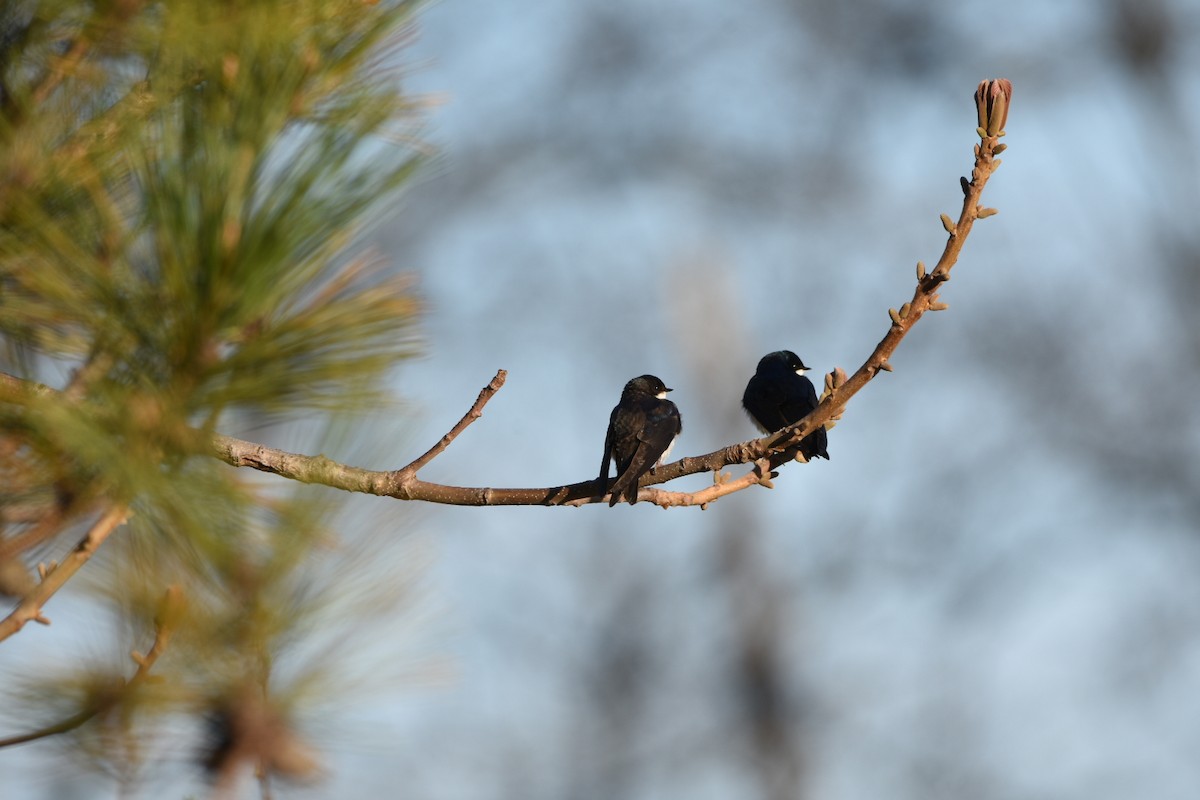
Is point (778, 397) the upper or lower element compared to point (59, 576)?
upper

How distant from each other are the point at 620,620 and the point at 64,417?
13.3 m

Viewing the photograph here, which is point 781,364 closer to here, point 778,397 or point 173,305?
point 778,397

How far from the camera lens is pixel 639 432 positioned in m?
3.99

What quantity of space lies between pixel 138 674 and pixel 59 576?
1.34 feet

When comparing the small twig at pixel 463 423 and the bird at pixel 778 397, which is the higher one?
the bird at pixel 778 397

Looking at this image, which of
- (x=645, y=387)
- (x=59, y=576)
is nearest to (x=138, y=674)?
(x=59, y=576)

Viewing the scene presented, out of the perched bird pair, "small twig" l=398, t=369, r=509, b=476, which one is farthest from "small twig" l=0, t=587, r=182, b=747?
the perched bird pair

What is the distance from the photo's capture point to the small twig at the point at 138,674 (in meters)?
1.95

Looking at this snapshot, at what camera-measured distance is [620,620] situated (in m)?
14.7

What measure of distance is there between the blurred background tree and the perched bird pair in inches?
41.2

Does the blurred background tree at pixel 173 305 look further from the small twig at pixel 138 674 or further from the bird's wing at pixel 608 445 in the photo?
the bird's wing at pixel 608 445

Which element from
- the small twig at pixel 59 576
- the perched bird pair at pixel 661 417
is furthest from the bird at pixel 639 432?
the small twig at pixel 59 576

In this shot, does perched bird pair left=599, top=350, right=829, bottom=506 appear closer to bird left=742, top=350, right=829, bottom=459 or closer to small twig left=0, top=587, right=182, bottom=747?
bird left=742, top=350, right=829, bottom=459

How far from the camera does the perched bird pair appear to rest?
11.3 feet
